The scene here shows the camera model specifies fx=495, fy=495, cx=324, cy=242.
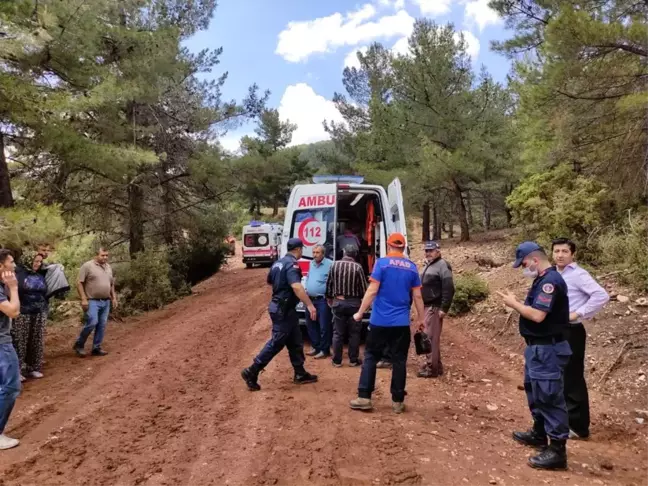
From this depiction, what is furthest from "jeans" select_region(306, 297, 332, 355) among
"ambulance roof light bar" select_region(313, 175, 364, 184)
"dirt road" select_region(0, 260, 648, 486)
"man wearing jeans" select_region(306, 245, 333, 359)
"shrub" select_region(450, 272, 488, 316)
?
"shrub" select_region(450, 272, 488, 316)

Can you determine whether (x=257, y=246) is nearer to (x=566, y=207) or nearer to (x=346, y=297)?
(x=566, y=207)

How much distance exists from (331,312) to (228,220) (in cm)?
A: 1198

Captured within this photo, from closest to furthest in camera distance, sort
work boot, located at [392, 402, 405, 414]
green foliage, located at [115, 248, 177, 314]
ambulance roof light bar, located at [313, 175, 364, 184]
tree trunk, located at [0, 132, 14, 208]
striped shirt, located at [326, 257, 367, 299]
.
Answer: work boot, located at [392, 402, 405, 414], striped shirt, located at [326, 257, 367, 299], tree trunk, located at [0, 132, 14, 208], ambulance roof light bar, located at [313, 175, 364, 184], green foliage, located at [115, 248, 177, 314]

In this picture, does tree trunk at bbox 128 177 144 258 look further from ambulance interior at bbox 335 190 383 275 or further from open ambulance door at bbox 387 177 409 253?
open ambulance door at bbox 387 177 409 253

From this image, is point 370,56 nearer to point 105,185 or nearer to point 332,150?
point 332,150

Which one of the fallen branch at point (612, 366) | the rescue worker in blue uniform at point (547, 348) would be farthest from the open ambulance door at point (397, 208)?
the rescue worker in blue uniform at point (547, 348)

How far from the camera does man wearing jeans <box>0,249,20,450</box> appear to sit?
4184 mm

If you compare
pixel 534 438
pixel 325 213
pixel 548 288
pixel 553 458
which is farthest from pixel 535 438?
pixel 325 213

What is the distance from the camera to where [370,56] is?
25547mm

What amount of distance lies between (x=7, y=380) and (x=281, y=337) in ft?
8.55

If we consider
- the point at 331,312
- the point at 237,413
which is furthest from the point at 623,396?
the point at 237,413

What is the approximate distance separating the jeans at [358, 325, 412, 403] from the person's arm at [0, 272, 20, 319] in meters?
3.18

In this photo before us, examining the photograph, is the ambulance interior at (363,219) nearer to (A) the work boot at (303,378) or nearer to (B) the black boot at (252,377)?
(A) the work boot at (303,378)

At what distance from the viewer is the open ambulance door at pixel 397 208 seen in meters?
7.63
